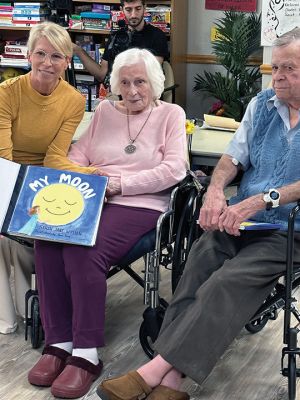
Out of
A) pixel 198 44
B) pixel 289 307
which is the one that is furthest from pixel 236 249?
pixel 198 44

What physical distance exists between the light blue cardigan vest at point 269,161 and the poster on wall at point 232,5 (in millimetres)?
3462

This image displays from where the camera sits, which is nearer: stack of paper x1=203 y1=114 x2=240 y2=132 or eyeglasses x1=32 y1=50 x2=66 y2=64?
eyeglasses x1=32 y1=50 x2=66 y2=64

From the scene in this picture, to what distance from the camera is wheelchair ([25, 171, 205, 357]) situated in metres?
2.70

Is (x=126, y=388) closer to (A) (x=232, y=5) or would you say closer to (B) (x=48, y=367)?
(B) (x=48, y=367)

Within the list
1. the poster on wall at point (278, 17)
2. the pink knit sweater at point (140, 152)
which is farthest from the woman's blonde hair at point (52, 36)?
the poster on wall at point (278, 17)

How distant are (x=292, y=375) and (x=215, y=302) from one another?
1.17 ft

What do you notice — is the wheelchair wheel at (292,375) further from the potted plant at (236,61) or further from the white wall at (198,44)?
the white wall at (198,44)

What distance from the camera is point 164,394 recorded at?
7.60 ft

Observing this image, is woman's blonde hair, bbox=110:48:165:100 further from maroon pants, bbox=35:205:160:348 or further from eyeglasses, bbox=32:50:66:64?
maroon pants, bbox=35:205:160:348

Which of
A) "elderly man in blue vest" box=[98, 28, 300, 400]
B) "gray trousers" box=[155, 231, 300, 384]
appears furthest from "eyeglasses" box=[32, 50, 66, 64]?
"gray trousers" box=[155, 231, 300, 384]

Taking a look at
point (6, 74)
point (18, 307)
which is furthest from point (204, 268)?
point (6, 74)

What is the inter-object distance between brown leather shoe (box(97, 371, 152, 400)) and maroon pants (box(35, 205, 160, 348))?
26cm

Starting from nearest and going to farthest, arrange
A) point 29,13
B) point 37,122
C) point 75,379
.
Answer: point 75,379, point 37,122, point 29,13

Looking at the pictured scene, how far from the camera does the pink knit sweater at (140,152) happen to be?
2768 millimetres
